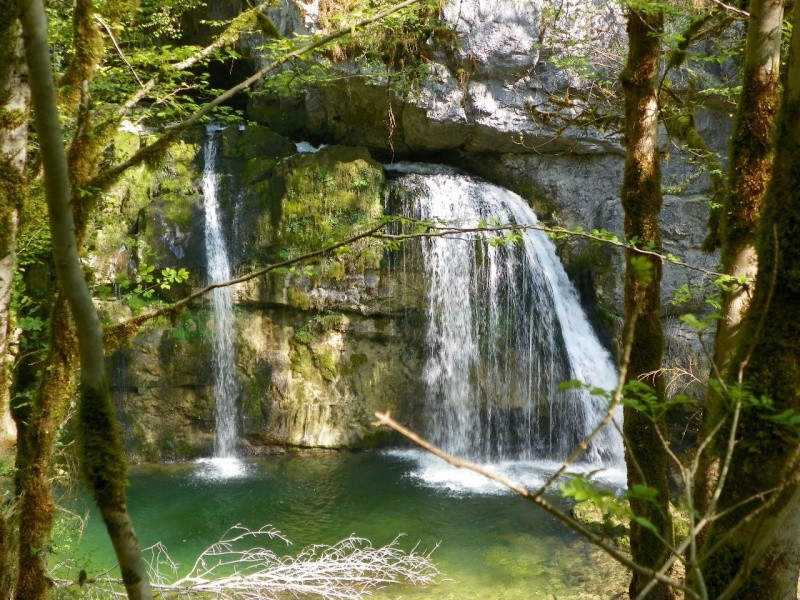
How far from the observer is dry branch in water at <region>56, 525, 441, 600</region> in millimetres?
4383

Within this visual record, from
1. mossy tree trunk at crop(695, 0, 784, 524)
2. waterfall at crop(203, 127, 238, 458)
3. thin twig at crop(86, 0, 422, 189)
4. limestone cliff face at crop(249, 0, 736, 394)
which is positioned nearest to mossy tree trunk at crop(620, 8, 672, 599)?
mossy tree trunk at crop(695, 0, 784, 524)

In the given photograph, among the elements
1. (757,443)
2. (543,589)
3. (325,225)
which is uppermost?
(325,225)

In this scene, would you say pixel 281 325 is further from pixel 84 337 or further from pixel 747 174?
pixel 84 337

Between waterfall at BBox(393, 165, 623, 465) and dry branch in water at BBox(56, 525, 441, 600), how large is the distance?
14.9 ft

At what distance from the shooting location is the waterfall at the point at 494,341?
11.7m

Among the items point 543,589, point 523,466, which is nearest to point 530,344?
point 523,466

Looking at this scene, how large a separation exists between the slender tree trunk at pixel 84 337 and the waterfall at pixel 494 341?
9.51 meters

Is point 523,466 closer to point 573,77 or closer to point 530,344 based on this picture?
point 530,344

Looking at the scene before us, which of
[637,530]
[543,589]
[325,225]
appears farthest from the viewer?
[325,225]

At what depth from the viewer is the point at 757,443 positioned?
1984 mm

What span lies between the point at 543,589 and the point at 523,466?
14.7ft

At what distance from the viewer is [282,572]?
5.37m

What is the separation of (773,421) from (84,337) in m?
2.22

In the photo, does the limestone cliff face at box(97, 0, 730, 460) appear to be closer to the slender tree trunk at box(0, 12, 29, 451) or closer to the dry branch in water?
the dry branch in water
